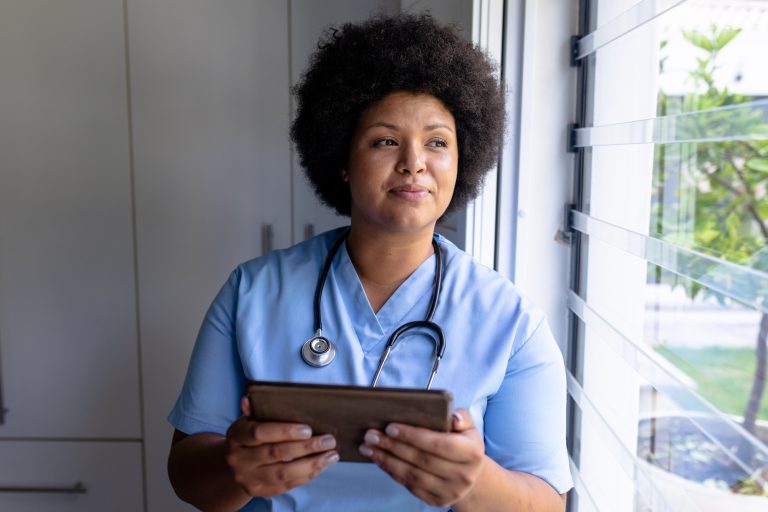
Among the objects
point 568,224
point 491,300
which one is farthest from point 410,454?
point 568,224

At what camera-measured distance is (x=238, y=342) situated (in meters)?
1.22

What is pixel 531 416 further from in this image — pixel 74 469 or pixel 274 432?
pixel 74 469

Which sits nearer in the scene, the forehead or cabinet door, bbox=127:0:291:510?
the forehead

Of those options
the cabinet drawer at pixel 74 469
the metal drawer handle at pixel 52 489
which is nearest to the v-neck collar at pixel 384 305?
the cabinet drawer at pixel 74 469

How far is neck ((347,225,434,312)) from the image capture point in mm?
1272

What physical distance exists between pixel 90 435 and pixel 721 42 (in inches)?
74.7

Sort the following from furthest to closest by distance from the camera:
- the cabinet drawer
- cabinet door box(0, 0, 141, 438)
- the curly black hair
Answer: the cabinet drawer → cabinet door box(0, 0, 141, 438) → the curly black hair

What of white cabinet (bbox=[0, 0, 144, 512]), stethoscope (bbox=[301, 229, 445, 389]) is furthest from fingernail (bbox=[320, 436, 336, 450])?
white cabinet (bbox=[0, 0, 144, 512])

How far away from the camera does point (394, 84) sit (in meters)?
1.23

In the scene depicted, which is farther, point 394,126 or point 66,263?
point 66,263

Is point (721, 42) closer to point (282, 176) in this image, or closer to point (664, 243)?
point (664, 243)

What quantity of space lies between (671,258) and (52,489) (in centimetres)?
184

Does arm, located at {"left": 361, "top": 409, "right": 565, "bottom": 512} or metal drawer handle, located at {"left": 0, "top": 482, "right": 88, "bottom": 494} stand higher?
arm, located at {"left": 361, "top": 409, "right": 565, "bottom": 512}

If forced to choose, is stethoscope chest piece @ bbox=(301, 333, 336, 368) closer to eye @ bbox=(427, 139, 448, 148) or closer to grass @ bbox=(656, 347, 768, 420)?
eye @ bbox=(427, 139, 448, 148)
